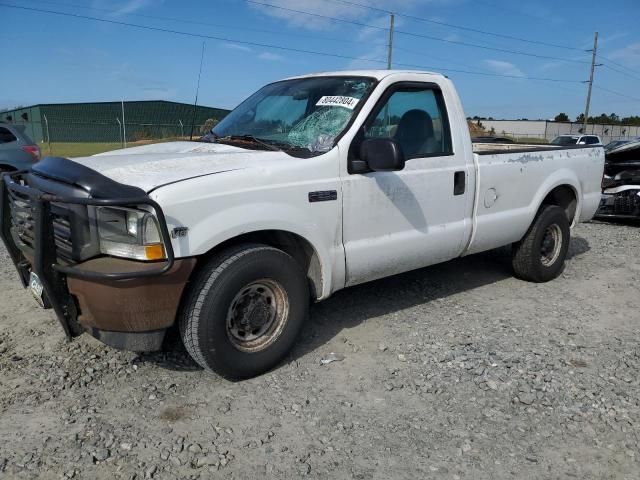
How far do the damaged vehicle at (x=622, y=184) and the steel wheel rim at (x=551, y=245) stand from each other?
3.64 m

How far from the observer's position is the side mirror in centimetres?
350

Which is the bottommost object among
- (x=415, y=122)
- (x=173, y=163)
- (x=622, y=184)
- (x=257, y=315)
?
(x=257, y=315)

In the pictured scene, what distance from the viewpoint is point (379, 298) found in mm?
4930

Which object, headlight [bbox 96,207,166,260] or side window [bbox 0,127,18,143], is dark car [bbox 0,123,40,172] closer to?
side window [bbox 0,127,18,143]

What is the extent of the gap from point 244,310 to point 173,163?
3.26ft

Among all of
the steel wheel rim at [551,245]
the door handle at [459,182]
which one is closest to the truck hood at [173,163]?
the door handle at [459,182]

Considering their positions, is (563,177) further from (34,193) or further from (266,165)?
(34,193)

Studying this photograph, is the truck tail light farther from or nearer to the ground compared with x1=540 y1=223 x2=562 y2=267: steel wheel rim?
farther from the ground

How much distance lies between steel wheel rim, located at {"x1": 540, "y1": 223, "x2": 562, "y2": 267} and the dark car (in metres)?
9.32

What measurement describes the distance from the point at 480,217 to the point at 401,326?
1222 millimetres

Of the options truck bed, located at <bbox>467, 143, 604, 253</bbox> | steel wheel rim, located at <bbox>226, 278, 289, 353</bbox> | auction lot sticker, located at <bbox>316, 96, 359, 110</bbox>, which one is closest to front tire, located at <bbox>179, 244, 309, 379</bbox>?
steel wheel rim, located at <bbox>226, 278, 289, 353</bbox>

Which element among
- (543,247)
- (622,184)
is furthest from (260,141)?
(622,184)

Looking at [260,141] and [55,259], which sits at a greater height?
[260,141]

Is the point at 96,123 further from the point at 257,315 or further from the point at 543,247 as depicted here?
the point at 257,315
